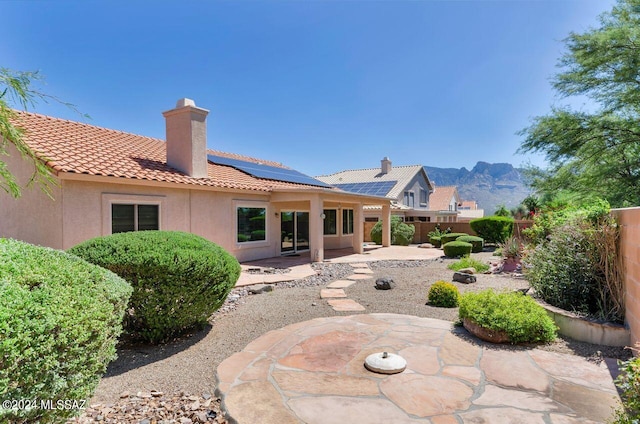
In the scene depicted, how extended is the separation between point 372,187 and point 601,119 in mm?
20389

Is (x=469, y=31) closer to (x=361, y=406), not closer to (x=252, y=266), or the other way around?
(x=252, y=266)

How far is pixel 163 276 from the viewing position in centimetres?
473

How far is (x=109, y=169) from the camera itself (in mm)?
9648

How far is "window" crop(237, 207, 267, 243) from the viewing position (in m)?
13.6

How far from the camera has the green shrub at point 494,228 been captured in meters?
21.3

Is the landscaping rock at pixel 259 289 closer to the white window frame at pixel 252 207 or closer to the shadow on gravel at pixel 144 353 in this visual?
the shadow on gravel at pixel 144 353

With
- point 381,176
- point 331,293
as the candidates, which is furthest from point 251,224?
point 381,176

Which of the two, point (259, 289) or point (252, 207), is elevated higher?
point (252, 207)

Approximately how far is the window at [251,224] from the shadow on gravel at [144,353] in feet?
27.4

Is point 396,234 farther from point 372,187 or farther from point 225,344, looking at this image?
point 225,344

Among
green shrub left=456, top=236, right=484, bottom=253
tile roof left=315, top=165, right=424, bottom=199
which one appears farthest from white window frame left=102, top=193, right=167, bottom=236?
tile roof left=315, top=165, right=424, bottom=199

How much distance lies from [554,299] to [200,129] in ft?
40.9

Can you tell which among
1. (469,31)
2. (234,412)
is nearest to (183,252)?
(234,412)

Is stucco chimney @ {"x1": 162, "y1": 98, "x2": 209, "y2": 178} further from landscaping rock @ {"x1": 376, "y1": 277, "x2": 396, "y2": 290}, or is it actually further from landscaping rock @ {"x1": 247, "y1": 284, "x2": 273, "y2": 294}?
landscaping rock @ {"x1": 376, "y1": 277, "x2": 396, "y2": 290}
